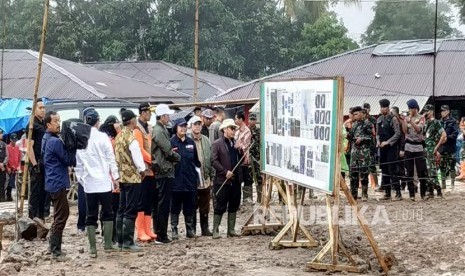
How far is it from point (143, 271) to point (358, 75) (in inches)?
844

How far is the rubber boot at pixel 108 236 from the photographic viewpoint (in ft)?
31.8

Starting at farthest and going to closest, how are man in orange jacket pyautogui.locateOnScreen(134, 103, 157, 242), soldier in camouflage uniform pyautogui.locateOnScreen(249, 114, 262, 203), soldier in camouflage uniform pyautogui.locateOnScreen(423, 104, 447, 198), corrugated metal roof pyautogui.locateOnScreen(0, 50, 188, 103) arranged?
corrugated metal roof pyautogui.locateOnScreen(0, 50, 188, 103), soldier in camouflage uniform pyautogui.locateOnScreen(423, 104, 447, 198), soldier in camouflage uniform pyautogui.locateOnScreen(249, 114, 262, 203), man in orange jacket pyautogui.locateOnScreen(134, 103, 157, 242)

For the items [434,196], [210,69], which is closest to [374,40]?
[210,69]

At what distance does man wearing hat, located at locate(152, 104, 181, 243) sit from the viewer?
10383 mm

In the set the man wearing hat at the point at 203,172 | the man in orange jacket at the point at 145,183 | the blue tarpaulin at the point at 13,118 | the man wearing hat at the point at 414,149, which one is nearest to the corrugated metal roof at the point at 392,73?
the blue tarpaulin at the point at 13,118

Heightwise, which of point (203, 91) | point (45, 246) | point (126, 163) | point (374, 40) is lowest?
point (45, 246)

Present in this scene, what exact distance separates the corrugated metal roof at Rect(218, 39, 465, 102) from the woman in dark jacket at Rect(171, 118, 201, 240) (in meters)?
14.8

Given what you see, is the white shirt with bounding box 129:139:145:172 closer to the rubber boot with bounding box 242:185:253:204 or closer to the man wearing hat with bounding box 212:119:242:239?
the man wearing hat with bounding box 212:119:242:239

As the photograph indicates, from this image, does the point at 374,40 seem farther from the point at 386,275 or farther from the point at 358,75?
the point at 386,275

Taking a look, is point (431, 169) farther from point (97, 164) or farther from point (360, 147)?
point (97, 164)

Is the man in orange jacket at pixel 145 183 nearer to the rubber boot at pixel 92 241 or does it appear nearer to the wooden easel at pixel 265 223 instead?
the rubber boot at pixel 92 241

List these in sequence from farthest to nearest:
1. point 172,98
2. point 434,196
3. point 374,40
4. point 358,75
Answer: point 374,40, point 172,98, point 358,75, point 434,196

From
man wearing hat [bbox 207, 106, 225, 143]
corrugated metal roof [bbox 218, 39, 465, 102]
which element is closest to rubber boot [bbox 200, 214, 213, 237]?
man wearing hat [bbox 207, 106, 225, 143]

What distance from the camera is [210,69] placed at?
140 feet
